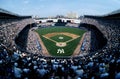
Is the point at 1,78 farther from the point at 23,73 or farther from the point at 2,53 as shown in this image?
the point at 2,53

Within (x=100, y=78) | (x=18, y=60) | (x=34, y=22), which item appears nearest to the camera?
(x=100, y=78)

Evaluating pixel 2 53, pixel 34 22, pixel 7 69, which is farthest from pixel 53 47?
pixel 34 22

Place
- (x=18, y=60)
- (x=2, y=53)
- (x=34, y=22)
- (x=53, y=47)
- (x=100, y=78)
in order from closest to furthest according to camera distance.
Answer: (x=100, y=78)
(x=18, y=60)
(x=2, y=53)
(x=53, y=47)
(x=34, y=22)

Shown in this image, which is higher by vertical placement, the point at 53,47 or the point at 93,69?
the point at 93,69

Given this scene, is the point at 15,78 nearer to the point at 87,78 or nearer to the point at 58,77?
the point at 58,77

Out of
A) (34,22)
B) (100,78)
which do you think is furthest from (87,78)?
(34,22)

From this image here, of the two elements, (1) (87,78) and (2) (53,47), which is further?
(2) (53,47)

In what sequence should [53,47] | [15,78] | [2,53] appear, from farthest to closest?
[53,47] < [2,53] < [15,78]

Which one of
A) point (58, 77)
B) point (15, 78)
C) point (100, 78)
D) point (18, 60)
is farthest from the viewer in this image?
point (18, 60)

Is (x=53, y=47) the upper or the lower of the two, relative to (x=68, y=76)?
lower
